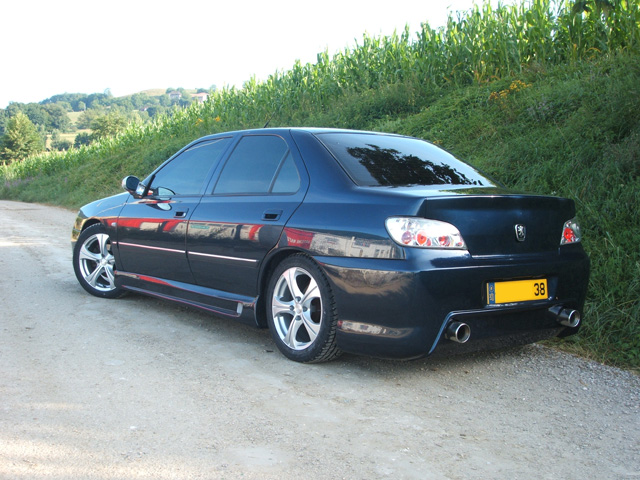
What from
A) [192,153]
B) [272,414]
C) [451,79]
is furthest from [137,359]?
[451,79]

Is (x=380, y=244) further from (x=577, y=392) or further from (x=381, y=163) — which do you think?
(x=577, y=392)

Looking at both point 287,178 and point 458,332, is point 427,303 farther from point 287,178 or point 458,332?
point 287,178

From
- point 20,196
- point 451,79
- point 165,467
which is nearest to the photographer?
point 165,467

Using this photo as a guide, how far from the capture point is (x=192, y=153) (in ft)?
18.3

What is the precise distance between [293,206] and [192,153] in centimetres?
167

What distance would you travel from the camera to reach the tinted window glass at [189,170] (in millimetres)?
5270

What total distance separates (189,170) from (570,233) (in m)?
3.05

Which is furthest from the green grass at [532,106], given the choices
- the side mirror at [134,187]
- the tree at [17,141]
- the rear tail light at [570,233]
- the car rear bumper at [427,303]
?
the tree at [17,141]

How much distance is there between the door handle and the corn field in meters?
3.71

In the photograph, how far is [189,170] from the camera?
547 centimetres

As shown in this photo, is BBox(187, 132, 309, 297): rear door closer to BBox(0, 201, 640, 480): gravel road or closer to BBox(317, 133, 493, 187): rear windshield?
BBox(317, 133, 493, 187): rear windshield

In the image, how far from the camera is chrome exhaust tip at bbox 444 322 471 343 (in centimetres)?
358

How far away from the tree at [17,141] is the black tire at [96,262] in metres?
57.3

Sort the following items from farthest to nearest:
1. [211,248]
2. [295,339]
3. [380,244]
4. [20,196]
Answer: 1. [20,196]
2. [211,248]
3. [295,339]
4. [380,244]
